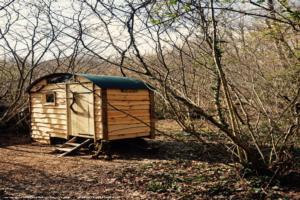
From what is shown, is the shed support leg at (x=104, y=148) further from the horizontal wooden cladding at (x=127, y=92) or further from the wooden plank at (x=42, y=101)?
the wooden plank at (x=42, y=101)

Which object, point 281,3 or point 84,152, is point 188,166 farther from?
point 281,3

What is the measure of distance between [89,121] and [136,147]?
5.72 ft

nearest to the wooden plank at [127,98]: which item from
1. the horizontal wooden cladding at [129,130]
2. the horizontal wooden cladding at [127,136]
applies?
the horizontal wooden cladding at [129,130]

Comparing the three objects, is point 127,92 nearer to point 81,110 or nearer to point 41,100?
point 81,110

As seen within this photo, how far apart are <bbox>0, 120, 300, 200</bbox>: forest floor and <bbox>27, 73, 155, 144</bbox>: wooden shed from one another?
0.76 m

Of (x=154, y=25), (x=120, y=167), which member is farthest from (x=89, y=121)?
(x=154, y=25)

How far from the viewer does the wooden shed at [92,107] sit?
34.7ft

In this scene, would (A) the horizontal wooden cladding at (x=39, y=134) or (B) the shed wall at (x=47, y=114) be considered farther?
(A) the horizontal wooden cladding at (x=39, y=134)

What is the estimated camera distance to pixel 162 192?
21.4 ft

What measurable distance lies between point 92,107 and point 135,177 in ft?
12.0

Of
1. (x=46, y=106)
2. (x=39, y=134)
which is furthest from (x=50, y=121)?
(x=39, y=134)

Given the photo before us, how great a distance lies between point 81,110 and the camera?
1128 cm

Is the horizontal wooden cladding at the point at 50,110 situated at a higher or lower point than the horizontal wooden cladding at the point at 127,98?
lower

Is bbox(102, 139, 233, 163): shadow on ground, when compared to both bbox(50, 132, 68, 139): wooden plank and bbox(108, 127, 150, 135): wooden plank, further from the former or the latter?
bbox(50, 132, 68, 139): wooden plank
